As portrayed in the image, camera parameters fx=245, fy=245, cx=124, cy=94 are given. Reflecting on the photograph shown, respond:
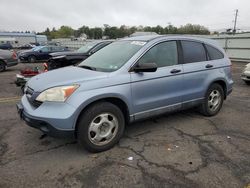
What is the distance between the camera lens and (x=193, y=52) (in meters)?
4.98

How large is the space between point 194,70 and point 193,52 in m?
0.40

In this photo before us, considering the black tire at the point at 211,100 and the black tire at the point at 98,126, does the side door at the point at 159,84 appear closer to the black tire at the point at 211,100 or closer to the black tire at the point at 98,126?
the black tire at the point at 98,126

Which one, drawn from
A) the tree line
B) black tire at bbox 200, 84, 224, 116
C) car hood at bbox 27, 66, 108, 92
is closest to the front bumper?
car hood at bbox 27, 66, 108, 92

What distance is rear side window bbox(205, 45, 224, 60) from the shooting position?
17.4ft

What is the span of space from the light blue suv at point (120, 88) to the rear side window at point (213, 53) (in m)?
0.03

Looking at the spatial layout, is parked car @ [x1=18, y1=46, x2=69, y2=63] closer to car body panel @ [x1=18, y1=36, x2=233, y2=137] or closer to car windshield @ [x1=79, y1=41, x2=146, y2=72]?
car windshield @ [x1=79, y1=41, x2=146, y2=72]

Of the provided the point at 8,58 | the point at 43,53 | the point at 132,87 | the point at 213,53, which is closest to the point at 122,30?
the point at 43,53

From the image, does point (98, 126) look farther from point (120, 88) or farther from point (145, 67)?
point (145, 67)

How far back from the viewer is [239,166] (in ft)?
11.2

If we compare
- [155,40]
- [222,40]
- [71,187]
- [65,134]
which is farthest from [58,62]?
[222,40]

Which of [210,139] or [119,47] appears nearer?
[210,139]

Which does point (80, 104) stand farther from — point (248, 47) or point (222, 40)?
point (222, 40)

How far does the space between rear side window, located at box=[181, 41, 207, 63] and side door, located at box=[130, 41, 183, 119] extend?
0.24 metres

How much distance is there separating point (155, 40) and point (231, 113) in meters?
2.78
